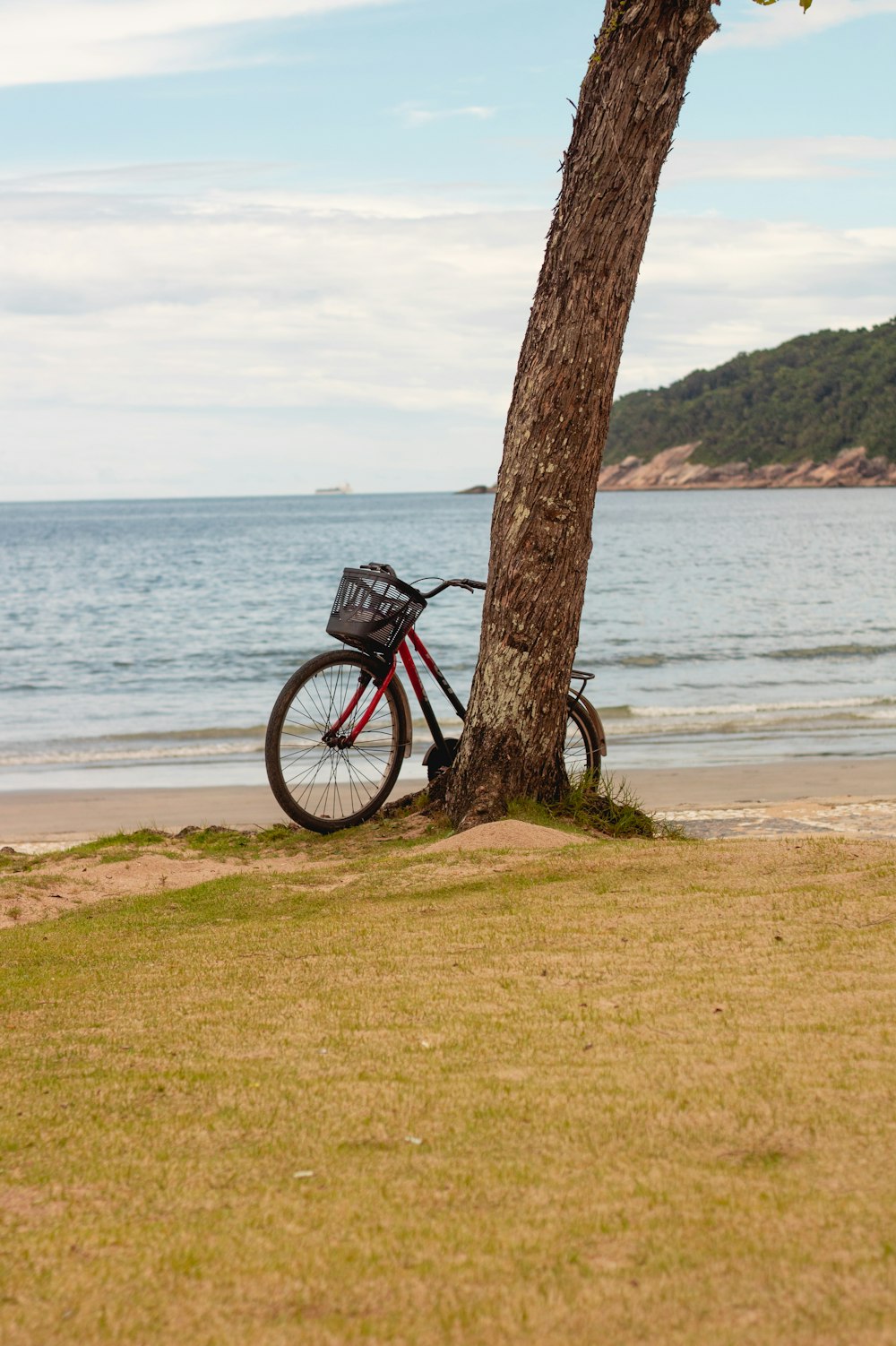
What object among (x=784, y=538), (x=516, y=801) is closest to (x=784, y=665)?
(x=516, y=801)

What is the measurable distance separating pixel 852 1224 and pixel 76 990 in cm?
231

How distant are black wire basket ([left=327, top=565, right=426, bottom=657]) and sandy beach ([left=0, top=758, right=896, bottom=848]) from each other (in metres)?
2.17

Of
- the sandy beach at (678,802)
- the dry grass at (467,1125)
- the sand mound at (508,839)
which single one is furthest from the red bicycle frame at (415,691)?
the dry grass at (467,1125)

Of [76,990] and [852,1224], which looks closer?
[852,1224]

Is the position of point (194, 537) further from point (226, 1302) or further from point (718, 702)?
point (226, 1302)

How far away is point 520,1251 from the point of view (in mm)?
1933

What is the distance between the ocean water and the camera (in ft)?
41.6

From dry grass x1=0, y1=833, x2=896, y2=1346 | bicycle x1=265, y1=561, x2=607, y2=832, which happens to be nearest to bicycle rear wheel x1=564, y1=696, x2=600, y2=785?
bicycle x1=265, y1=561, x2=607, y2=832

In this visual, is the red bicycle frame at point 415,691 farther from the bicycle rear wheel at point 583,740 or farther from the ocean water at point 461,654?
the ocean water at point 461,654

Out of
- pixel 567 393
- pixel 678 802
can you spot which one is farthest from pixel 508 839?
pixel 678 802

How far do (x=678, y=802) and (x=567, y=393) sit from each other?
4554 millimetres

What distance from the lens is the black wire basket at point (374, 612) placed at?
6184 mm

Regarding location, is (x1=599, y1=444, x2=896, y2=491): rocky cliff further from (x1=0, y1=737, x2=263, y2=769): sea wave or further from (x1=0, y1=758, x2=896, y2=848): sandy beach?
(x1=0, y1=758, x2=896, y2=848): sandy beach

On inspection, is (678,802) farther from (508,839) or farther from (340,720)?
(508,839)
